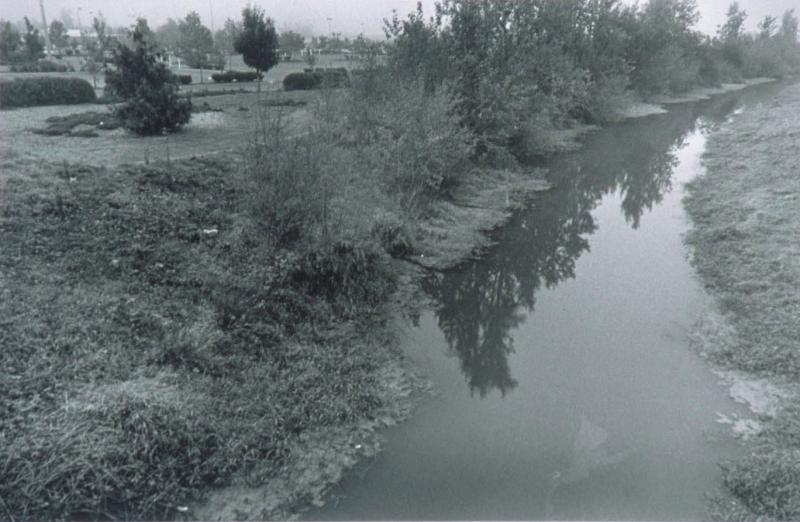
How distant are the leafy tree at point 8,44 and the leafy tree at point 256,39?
61.7 ft

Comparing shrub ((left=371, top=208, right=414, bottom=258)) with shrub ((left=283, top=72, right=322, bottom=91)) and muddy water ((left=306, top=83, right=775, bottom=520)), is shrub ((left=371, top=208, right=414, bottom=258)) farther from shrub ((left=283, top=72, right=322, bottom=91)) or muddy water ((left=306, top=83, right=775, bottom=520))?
shrub ((left=283, top=72, right=322, bottom=91))

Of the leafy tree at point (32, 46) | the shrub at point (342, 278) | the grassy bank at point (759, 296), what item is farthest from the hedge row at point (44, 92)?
the grassy bank at point (759, 296)

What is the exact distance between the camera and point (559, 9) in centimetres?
3016

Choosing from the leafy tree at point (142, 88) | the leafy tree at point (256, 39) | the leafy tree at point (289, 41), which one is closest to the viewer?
the leafy tree at point (142, 88)

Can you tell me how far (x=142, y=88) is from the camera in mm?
15031

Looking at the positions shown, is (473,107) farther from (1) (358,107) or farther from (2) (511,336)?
(2) (511,336)

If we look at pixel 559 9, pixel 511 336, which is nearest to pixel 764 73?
pixel 559 9

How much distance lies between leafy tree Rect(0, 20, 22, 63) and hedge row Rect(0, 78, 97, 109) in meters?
17.9

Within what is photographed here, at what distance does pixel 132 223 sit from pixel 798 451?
9875 millimetres

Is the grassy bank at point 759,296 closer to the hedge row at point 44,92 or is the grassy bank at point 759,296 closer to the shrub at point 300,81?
the shrub at point 300,81

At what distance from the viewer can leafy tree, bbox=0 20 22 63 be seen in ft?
110

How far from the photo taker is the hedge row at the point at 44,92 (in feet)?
61.8

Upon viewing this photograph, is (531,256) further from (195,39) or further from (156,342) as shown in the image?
(195,39)

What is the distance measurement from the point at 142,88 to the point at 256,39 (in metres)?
10.0
